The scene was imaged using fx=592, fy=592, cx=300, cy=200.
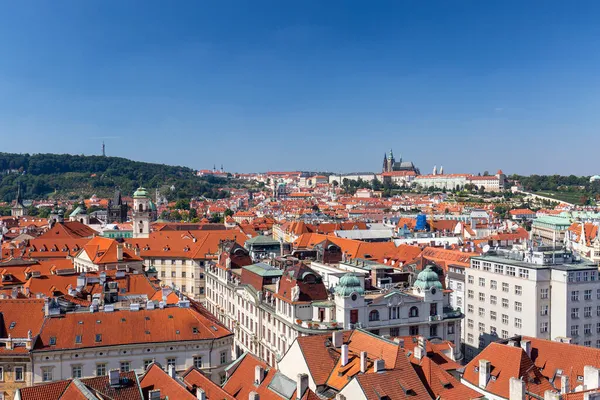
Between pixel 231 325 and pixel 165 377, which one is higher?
pixel 165 377

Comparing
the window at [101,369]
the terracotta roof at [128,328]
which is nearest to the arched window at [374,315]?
the terracotta roof at [128,328]

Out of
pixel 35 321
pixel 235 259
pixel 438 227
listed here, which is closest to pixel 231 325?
pixel 235 259

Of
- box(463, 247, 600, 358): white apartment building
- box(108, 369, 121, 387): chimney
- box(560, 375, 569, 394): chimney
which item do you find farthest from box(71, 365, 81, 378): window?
box(463, 247, 600, 358): white apartment building

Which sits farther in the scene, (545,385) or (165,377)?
(545,385)

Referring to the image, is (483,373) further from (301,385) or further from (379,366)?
(301,385)

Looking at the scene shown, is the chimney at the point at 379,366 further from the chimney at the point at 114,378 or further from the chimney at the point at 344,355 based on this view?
the chimney at the point at 114,378

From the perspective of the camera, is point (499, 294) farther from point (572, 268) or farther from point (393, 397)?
point (393, 397)
